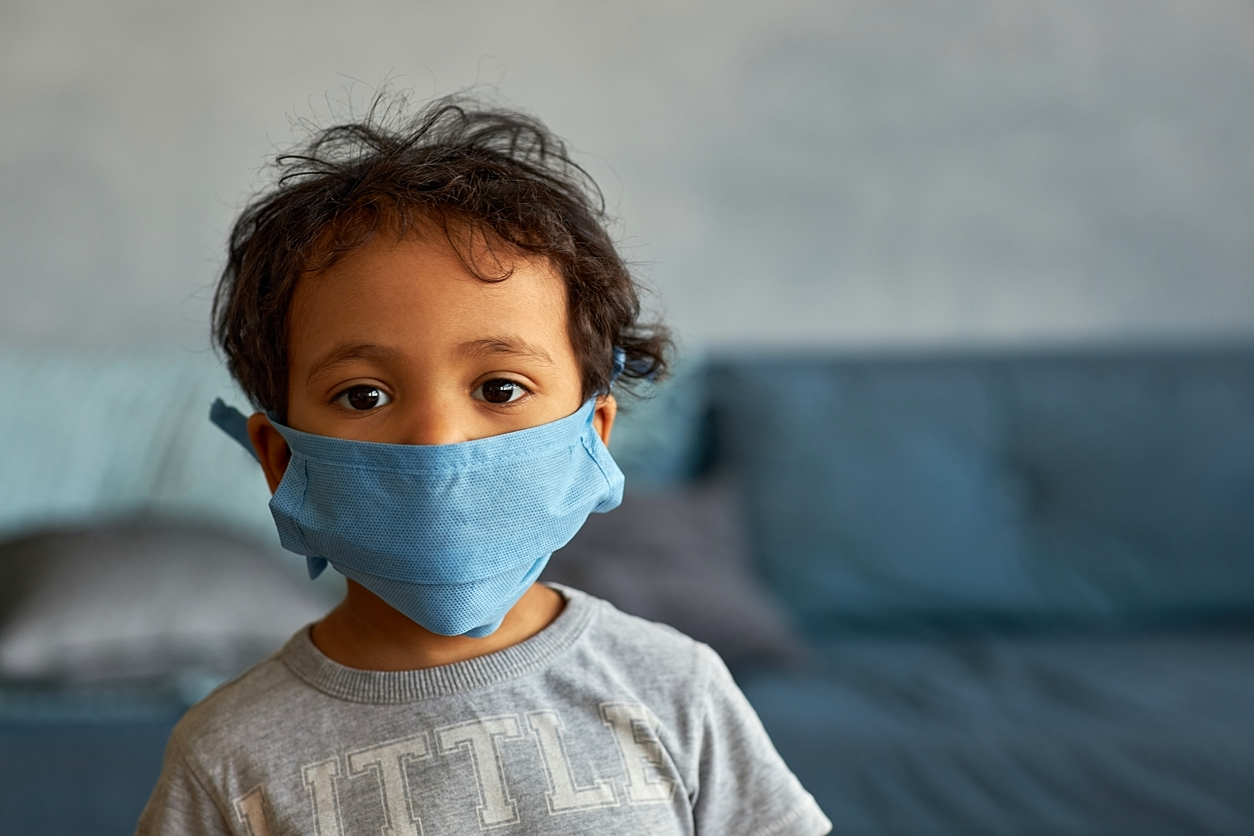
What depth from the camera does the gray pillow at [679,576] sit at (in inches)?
71.6

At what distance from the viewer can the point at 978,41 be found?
257 centimetres

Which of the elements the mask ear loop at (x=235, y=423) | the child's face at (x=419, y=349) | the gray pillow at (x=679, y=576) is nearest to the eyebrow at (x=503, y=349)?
the child's face at (x=419, y=349)

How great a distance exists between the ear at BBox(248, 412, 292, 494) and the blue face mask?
4 centimetres

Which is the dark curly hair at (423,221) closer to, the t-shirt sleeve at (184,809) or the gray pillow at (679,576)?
the t-shirt sleeve at (184,809)

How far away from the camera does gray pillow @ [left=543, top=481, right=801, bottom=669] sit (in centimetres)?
182

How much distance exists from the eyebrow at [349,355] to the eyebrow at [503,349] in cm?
5

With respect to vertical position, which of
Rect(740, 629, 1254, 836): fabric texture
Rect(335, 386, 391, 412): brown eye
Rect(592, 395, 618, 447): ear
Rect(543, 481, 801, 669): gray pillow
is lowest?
Rect(740, 629, 1254, 836): fabric texture

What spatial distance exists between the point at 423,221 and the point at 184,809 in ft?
1.44

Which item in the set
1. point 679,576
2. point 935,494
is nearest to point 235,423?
point 679,576

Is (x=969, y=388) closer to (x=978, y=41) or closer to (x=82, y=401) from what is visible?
(x=978, y=41)

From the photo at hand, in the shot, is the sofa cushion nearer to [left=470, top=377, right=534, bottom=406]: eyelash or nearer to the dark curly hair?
the dark curly hair

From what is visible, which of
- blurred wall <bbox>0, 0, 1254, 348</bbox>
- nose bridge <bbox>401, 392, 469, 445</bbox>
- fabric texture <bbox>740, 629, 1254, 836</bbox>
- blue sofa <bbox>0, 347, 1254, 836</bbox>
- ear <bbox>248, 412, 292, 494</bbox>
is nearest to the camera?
nose bridge <bbox>401, 392, 469, 445</bbox>

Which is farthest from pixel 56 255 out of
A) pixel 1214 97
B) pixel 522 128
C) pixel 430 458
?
pixel 1214 97

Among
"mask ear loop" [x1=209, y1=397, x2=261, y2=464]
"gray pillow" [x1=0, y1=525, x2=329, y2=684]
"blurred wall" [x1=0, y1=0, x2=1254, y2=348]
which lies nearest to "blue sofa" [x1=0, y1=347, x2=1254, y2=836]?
"gray pillow" [x1=0, y1=525, x2=329, y2=684]
